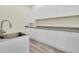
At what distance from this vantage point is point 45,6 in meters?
4.23

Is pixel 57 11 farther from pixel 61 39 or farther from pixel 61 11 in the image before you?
pixel 61 39

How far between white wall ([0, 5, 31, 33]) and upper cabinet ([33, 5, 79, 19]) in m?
1.80

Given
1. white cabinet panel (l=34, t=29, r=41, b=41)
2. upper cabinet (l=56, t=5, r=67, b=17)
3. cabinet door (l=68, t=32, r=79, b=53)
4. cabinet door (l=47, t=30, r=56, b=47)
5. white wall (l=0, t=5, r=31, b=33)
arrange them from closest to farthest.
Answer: cabinet door (l=68, t=32, r=79, b=53) → upper cabinet (l=56, t=5, r=67, b=17) → cabinet door (l=47, t=30, r=56, b=47) → white cabinet panel (l=34, t=29, r=41, b=41) → white wall (l=0, t=5, r=31, b=33)

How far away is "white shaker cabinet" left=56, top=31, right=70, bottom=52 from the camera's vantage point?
2.89 m

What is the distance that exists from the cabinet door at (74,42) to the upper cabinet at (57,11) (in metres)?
0.57

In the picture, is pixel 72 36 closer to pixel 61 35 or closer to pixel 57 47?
pixel 61 35

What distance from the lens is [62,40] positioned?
10.1 ft

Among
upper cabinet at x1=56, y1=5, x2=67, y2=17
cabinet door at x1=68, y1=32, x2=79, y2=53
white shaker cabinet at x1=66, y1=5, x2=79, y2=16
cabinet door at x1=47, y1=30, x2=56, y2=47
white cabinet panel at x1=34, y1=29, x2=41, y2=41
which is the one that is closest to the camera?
cabinet door at x1=68, y1=32, x2=79, y2=53

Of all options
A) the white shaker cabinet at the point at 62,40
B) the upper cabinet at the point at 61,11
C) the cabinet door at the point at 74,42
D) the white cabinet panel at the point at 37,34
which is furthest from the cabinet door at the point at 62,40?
the white cabinet panel at the point at 37,34

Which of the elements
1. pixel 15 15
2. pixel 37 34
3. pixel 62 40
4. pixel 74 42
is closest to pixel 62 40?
pixel 62 40

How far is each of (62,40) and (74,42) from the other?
1.64ft

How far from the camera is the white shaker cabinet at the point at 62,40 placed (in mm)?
2889

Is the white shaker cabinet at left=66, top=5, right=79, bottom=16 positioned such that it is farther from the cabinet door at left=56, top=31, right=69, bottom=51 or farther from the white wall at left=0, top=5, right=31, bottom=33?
the white wall at left=0, top=5, right=31, bottom=33

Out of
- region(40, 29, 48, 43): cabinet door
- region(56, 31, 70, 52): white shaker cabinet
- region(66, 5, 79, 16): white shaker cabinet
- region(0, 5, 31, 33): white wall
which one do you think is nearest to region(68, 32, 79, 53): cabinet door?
region(56, 31, 70, 52): white shaker cabinet
